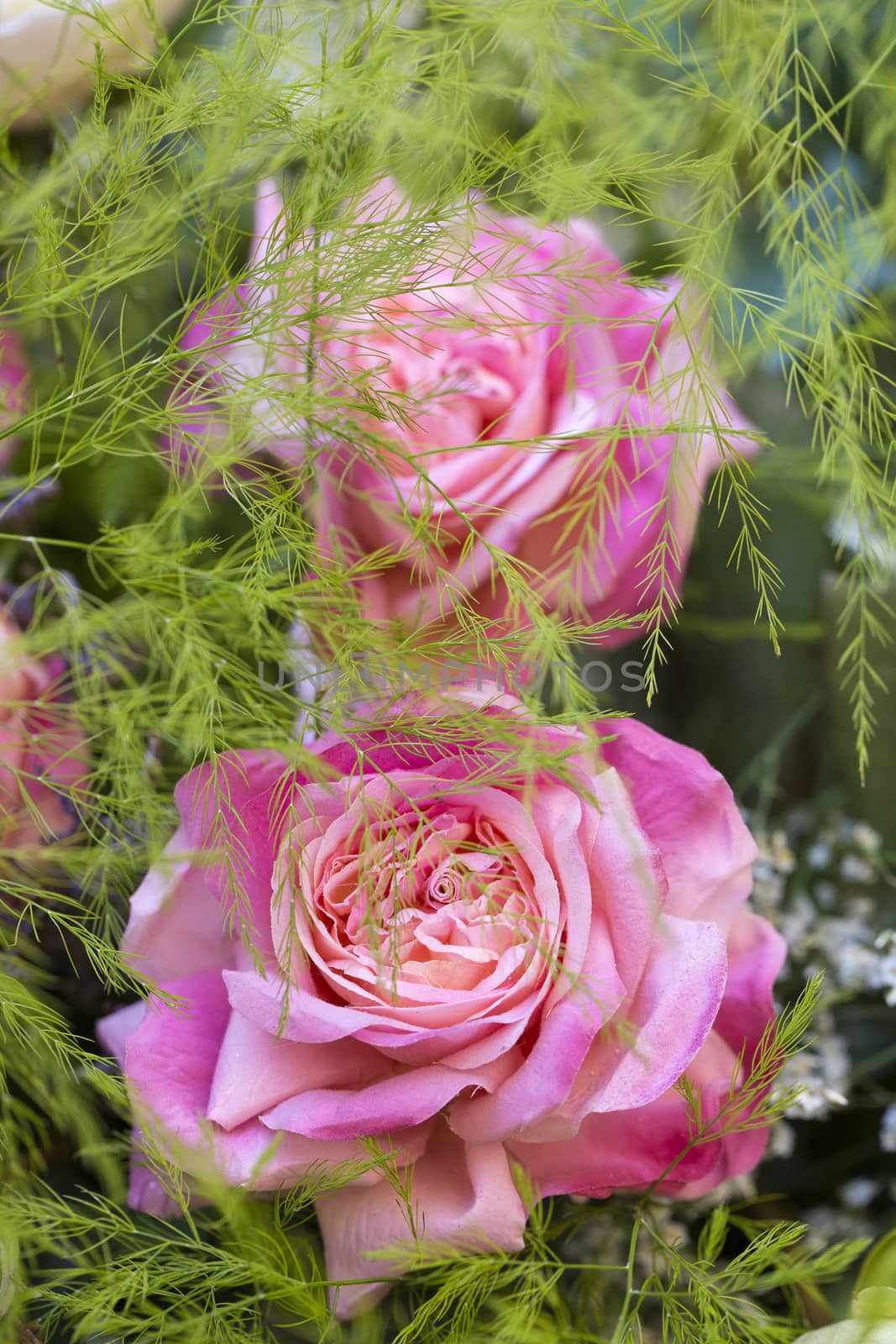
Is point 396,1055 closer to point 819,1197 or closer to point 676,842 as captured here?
point 676,842

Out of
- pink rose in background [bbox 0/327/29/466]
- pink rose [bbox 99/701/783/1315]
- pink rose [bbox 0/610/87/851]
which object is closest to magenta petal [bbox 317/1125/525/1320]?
pink rose [bbox 99/701/783/1315]

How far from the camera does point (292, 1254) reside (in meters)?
0.25

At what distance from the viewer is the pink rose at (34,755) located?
267mm

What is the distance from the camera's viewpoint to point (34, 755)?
0.30 meters

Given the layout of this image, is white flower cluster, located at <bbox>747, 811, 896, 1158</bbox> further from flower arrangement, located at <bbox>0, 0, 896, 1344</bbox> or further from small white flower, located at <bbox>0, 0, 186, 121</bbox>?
small white flower, located at <bbox>0, 0, 186, 121</bbox>

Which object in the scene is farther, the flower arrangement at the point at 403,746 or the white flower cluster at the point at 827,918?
the white flower cluster at the point at 827,918

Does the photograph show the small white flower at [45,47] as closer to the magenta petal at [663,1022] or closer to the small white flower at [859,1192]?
the magenta petal at [663,1022]

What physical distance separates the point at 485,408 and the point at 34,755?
0.16m

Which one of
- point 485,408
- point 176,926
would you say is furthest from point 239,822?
point 485,408

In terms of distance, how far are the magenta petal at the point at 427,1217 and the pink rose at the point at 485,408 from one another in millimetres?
119

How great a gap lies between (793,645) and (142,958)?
25 centimetres

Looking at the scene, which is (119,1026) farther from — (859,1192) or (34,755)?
(859,1192)

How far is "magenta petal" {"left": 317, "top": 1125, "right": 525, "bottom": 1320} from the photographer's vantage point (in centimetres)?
23

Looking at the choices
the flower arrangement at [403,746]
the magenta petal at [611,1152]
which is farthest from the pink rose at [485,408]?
the magenta petal at [611,1152]
